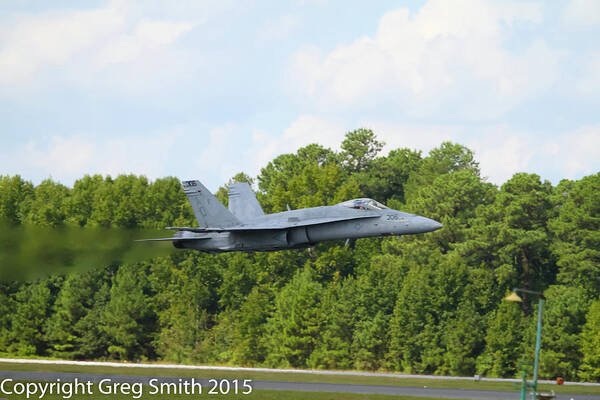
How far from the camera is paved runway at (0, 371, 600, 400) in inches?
1556

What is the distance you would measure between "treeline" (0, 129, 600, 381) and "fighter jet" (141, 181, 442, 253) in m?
23.5

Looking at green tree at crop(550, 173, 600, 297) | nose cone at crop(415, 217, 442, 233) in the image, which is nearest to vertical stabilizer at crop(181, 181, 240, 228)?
nose cone at crop(415, 217, 442, 233)

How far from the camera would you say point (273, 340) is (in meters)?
73.6

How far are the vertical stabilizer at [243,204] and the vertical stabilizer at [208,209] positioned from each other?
6.29ft

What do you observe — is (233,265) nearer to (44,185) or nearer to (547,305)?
(44,185)

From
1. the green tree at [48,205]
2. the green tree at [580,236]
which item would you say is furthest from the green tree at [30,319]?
the green tree at [580,236]

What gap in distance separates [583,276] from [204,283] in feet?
110

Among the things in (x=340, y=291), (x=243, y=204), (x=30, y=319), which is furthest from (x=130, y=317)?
(x=243, y=204)

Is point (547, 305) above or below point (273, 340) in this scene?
above

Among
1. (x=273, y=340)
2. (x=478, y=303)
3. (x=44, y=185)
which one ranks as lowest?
(x=273, y=340)

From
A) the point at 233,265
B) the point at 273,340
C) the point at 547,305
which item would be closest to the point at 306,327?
the point at 273,340

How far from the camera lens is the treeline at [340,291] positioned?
67125mm

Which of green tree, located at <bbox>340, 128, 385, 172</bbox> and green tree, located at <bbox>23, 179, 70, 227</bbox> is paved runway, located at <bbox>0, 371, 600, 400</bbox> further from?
green tree, located at <bbox>340, 128, 385, 172</bbox>

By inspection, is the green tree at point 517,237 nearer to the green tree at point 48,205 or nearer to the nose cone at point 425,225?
the green tree at point 48,205
